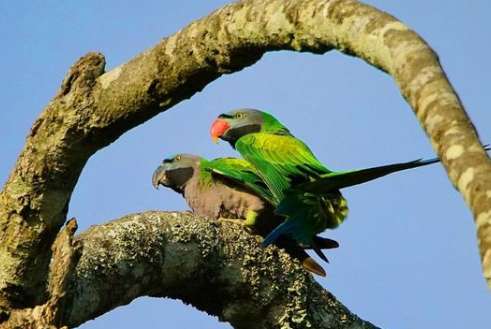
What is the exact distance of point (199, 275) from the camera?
3844mm

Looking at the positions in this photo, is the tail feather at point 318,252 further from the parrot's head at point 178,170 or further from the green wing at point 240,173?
the parrot's head at point 178,170

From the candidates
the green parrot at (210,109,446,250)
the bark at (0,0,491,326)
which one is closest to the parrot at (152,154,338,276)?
the green parrot at (210,109,446,250)

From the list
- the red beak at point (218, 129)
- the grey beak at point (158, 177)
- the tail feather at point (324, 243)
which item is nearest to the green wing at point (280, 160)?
the tail feather at point (324, 243)

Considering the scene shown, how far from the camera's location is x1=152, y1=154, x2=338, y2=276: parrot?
657 centimetres

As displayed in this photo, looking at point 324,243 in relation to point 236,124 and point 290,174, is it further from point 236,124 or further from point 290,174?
point 236,124

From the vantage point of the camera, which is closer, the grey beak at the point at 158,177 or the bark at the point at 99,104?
the bark at the point at 99,104

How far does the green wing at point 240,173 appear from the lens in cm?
669

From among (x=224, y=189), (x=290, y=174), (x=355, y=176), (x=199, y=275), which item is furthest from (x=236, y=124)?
(x=199, y=275)

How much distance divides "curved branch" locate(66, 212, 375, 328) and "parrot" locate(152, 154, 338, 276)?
181 cm

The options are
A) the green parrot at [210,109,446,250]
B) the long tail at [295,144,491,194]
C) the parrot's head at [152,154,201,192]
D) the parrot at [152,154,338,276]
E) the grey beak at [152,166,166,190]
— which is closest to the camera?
the long tail at [295,144,491,194]

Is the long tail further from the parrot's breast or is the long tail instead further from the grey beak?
the grey beak

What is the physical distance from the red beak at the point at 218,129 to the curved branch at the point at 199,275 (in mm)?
3376

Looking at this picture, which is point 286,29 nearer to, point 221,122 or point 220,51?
point 220,51

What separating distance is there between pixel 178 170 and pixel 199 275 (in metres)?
3.69
